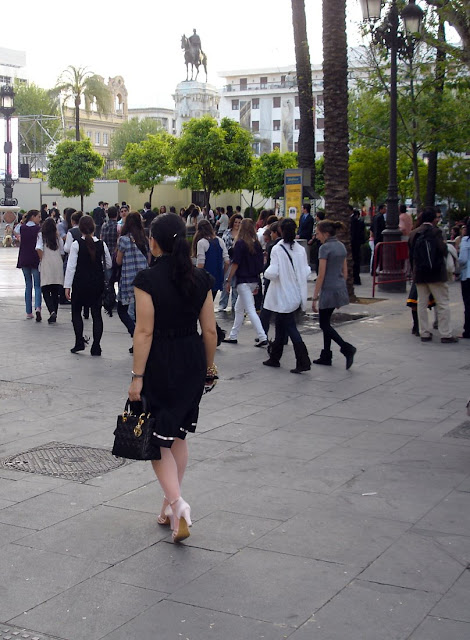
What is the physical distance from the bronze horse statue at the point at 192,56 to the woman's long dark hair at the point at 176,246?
68.6 m

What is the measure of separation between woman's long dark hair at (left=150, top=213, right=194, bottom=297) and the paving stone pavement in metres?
1.41

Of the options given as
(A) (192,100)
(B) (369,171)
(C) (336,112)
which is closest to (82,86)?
(A) (192,100)

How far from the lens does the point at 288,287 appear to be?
1015 centimetres

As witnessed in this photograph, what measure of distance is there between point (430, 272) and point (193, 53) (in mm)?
62181

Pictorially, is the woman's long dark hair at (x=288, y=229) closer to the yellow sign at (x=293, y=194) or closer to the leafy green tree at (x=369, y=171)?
the yellow sign at (x=293, y=194)

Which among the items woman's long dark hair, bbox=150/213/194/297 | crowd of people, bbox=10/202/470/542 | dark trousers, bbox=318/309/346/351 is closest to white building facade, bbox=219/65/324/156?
crowd of people, bbox=10/202/470/542

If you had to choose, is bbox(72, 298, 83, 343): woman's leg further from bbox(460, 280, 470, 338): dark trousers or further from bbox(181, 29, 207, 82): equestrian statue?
bbox(181, 29, 207, 82): equestrian statue

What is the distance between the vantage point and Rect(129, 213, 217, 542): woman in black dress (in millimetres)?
4844

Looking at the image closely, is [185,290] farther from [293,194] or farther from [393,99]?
[293,194]

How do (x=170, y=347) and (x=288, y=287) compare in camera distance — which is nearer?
(x=170, y=347)

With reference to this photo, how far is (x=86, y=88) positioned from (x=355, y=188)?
2994 cm

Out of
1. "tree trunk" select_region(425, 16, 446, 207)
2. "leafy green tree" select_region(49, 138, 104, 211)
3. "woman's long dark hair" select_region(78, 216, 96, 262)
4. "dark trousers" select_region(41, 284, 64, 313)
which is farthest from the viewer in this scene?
"leafy green tree" select_region(49, 138, 104, 211)

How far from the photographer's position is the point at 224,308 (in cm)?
1550

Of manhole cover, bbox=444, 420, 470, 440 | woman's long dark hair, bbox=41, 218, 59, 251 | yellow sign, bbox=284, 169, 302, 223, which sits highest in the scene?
yellow sign, bbox=284, 169, 302, 223
